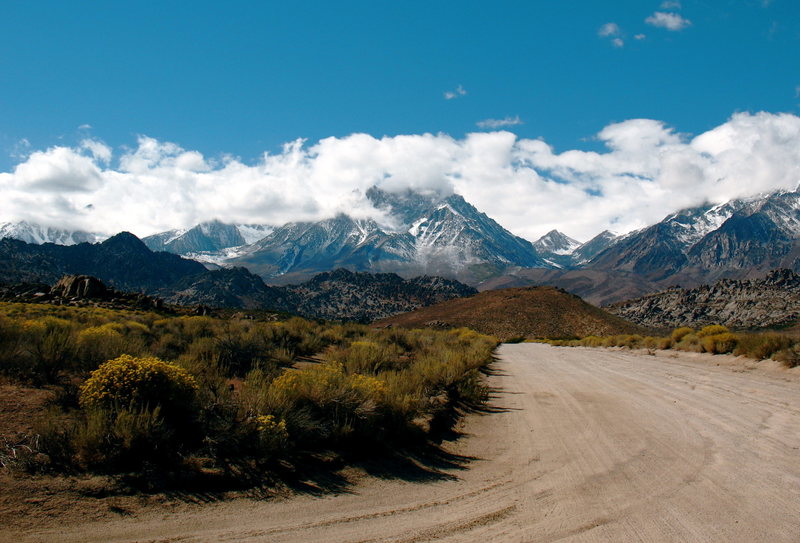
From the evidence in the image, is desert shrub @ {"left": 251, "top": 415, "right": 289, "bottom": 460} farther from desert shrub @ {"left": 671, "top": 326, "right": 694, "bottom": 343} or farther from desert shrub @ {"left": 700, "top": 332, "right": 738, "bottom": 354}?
desert shrub @ {"left": 671, "top": 326, "right": 694, "bottom": 343}

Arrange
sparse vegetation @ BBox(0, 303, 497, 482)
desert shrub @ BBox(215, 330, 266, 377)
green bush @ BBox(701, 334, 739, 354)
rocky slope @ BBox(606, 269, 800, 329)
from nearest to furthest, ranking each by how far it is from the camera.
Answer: sparse vegetation @ BBox(0, 303, 497, 482)
desert shrub @ BBox(215, 330, 266, 377)
green bush @ BBox(701, 334, 739, 354)
rocky slope @ BBox(606, 269, 800, 329)

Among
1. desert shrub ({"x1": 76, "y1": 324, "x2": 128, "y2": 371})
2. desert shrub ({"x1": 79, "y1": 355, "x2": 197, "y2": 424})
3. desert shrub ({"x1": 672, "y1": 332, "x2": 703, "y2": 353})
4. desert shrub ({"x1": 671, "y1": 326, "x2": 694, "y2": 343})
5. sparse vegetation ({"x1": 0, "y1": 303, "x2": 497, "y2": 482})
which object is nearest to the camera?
sparse vegetation ({"x1": 0, "y1": 303, "x2": 497, "y2": 482})

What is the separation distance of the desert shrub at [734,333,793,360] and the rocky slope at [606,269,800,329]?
106 m

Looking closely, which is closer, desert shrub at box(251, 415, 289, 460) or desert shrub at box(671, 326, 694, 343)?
desert shrub at box(251, 415, 289, 460)

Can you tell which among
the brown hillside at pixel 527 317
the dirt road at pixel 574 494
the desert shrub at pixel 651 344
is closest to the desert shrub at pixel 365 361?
the dirt road at pixel 574 494

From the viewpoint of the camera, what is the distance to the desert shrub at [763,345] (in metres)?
18.6

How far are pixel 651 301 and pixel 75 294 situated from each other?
16762cm

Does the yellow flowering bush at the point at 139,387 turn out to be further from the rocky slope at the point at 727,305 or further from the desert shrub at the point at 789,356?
the rocky slope at the point at 727,305

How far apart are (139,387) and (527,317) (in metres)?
103

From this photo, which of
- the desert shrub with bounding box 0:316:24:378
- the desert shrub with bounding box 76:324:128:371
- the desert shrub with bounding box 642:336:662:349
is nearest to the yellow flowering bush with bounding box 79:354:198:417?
the desert shrub with bounding box 76:324:128:371

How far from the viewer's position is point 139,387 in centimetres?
739

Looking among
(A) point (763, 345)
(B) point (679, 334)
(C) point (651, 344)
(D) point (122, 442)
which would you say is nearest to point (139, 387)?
(D) point (122, 442)

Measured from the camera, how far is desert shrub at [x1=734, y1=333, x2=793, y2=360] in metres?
18.6

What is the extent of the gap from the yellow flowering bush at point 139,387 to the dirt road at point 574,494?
2.35 meters
